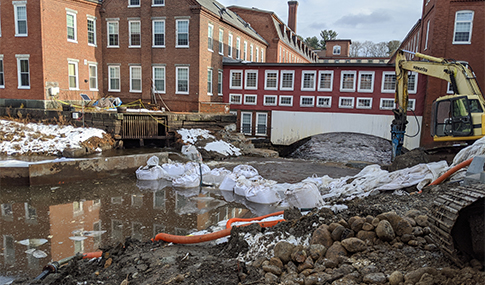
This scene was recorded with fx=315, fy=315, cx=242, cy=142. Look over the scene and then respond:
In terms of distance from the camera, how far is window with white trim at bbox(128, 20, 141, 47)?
80.9ft

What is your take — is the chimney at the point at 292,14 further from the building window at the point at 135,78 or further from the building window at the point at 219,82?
the building window at the point at 135,78

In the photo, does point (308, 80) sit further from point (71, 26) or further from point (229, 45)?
point (71, 26)

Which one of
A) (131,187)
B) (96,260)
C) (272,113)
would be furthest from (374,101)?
(96,260)

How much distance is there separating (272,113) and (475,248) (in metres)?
22.5

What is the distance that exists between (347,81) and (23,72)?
23030mm

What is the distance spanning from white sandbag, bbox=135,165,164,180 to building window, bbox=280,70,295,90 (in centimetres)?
1547

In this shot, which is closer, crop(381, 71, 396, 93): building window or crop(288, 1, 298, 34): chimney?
crop(381, 71, 396, 93): building window

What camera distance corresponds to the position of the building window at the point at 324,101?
24.2 metres

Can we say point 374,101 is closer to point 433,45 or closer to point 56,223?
point 433,45

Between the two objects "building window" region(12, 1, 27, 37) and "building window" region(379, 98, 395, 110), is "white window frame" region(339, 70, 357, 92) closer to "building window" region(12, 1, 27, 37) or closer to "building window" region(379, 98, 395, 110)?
"building window" region(379, 98, 395, 110)

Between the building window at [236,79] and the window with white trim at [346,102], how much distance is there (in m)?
8.22

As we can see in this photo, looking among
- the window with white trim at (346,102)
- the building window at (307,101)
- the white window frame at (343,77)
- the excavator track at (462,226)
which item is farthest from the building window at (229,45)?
the excavator track at (462,226)

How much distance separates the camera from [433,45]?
71.4 feet

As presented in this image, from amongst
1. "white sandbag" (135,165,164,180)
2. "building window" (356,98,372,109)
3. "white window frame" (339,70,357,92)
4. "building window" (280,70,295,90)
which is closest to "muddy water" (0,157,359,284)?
"white sandbag" (135,165,164,180)
